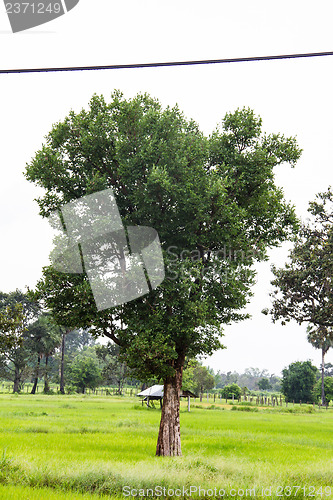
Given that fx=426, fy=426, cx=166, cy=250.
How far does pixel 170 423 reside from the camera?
52.6 feet

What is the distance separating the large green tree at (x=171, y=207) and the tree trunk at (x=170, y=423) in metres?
0.04

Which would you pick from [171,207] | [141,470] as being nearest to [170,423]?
[141,470]

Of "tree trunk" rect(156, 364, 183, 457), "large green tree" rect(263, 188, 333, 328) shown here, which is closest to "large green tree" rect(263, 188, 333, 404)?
"large green tree" rect(263, 188, 333, 328)

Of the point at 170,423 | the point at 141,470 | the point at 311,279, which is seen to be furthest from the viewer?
the point at 311,279

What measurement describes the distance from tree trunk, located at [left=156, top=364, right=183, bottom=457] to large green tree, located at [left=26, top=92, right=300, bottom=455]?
0.12 ft

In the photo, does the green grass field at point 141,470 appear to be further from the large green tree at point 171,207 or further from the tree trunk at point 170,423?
the large green tree at point 171,207

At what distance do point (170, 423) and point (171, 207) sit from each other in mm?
8148

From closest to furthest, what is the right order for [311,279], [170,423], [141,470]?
[141,470] < [170,423] < [311,279]

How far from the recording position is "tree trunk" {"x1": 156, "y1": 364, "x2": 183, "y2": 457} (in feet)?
51.8

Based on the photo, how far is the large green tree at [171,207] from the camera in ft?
49.7

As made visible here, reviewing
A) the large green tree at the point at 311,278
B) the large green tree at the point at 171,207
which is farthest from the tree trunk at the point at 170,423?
the large green tree at the point at 311,278

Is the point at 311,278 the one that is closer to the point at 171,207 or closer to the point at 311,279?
the point at 311,279

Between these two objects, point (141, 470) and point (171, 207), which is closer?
point (141, 470)

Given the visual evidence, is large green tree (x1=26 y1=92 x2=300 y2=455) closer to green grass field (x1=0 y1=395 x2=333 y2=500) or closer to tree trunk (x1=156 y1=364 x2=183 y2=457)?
tree trunk (x1=156 y1=364 x2=183 y2=457)
